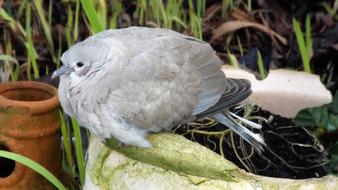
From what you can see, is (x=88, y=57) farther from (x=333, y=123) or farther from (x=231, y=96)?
(x=333, y=123)

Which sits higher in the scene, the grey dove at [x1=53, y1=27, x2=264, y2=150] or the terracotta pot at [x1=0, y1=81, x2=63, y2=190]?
the grey dove at [x1=53, y1=27, x2=264, y2=150]

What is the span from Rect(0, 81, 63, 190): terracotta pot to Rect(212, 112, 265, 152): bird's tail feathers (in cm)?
33

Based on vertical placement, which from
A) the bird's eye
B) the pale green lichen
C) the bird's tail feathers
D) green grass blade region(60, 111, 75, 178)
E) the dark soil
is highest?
the bird's eye

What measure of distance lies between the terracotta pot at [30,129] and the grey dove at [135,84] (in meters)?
0.17

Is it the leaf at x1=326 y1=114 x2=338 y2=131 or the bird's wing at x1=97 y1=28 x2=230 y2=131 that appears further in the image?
the leaf at x1=326 y1=114 x2=338 y2=131

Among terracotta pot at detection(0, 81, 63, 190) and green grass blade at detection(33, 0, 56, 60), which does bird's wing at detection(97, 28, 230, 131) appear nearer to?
terracotta pot at detection(0, 81, 63, 190)

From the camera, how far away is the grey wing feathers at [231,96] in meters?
1.33

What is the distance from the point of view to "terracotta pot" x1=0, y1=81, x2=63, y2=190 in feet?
4.74

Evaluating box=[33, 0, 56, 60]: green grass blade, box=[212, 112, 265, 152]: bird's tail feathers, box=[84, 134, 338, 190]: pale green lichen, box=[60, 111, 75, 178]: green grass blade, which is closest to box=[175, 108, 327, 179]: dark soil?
box=[212, 112, 265, 152]: bird's tail feathers

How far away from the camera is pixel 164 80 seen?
1.27 meters

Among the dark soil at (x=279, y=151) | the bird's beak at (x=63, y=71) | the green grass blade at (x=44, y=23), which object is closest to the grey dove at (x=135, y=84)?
the bird's beak at (x=63, y=71)

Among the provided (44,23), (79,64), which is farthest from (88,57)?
(44,23)

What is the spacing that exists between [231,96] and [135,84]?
0.69ft

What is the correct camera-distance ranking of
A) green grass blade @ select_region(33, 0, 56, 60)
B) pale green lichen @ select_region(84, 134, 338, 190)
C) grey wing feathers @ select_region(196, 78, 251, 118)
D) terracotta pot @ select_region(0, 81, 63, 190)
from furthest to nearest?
green grass blade @ select_region(33, 0, 56, 60) → terracotta pot @ select_region(0, 81, 63, 190) → grey wing feathers @ select_region(196, 78, 251, 118) → pale green lichen @ select_region(84, 134, 338, 190)
